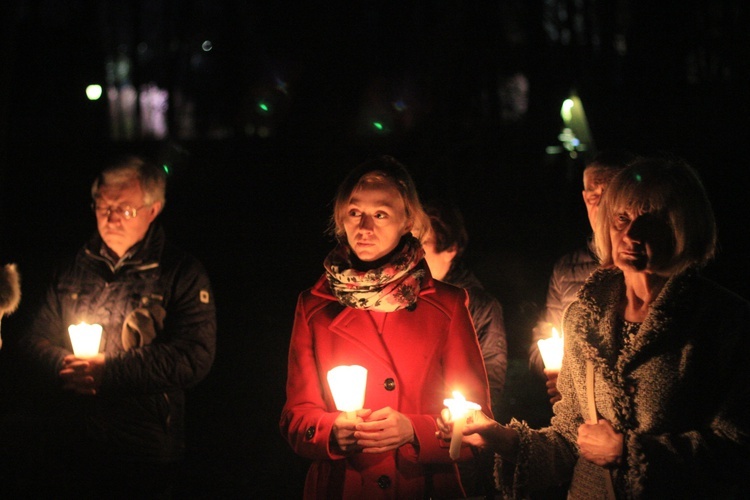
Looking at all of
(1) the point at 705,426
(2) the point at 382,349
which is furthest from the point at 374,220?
(1) the point at 705,426

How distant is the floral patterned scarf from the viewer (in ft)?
10.1

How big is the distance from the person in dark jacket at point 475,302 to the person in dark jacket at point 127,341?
4.88 ft

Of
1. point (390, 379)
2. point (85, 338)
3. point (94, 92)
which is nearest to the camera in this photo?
point (390, 379)

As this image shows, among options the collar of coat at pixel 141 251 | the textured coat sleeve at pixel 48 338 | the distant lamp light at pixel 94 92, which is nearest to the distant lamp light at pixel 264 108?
the distant lamp light at pixel 94 92

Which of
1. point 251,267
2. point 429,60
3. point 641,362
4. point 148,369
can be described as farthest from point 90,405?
point 429,60

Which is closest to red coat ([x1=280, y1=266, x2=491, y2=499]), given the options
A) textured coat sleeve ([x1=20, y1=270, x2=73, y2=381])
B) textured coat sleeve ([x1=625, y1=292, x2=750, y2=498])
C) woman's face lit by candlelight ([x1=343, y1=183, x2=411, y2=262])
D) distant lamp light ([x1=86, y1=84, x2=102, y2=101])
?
woman's face lit by candlelight ([x1=343, y1=183, x2=411, y2=262])

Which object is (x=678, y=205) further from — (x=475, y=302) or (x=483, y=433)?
(x=475, y=302)

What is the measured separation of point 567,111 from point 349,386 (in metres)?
4.63

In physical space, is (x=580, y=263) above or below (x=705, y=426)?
above

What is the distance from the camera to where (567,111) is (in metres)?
6.47

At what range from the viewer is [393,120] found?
6.45 meters

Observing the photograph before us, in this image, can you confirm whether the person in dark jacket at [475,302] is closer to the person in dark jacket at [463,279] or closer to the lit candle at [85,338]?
the person in dark jacket at [463,279]

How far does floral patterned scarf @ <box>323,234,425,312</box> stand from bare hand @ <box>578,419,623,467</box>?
3.16 ft

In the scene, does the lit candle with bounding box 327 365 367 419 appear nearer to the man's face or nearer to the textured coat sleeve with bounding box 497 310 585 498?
the textured coat sleeve with bounding box 497 310 585 498
